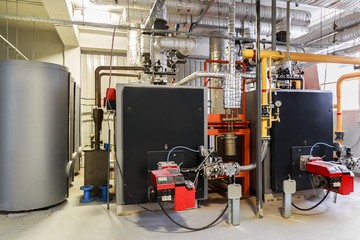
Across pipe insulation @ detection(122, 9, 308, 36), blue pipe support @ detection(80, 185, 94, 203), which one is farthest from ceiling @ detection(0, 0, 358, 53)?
blue pipe support @ detection(80, 185, 94, 203)

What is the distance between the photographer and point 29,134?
2736 mm

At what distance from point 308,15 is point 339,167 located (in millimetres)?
2943

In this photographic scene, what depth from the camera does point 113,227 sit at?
2.42 m

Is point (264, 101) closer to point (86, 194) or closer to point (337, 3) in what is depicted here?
point (337, 3)

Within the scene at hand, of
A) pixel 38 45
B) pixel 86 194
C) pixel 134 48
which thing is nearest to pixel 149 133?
pixel 86 194

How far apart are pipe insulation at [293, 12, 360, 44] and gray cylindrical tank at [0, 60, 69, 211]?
4229 millimetres

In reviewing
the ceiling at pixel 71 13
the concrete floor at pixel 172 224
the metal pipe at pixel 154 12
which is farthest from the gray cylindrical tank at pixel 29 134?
the ceiling at pixel 71 13

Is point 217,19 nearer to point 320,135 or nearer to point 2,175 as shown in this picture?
point 320,135

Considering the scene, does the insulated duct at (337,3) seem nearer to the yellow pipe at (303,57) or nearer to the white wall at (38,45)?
the yellow pipe at (303,57)

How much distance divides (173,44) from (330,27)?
2.66 meters

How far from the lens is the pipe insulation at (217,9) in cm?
364

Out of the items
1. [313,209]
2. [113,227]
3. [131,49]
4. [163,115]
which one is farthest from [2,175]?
[313,209]

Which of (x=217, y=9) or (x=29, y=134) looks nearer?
(x=29, y=134)

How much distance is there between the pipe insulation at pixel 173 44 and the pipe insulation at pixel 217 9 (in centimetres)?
42
